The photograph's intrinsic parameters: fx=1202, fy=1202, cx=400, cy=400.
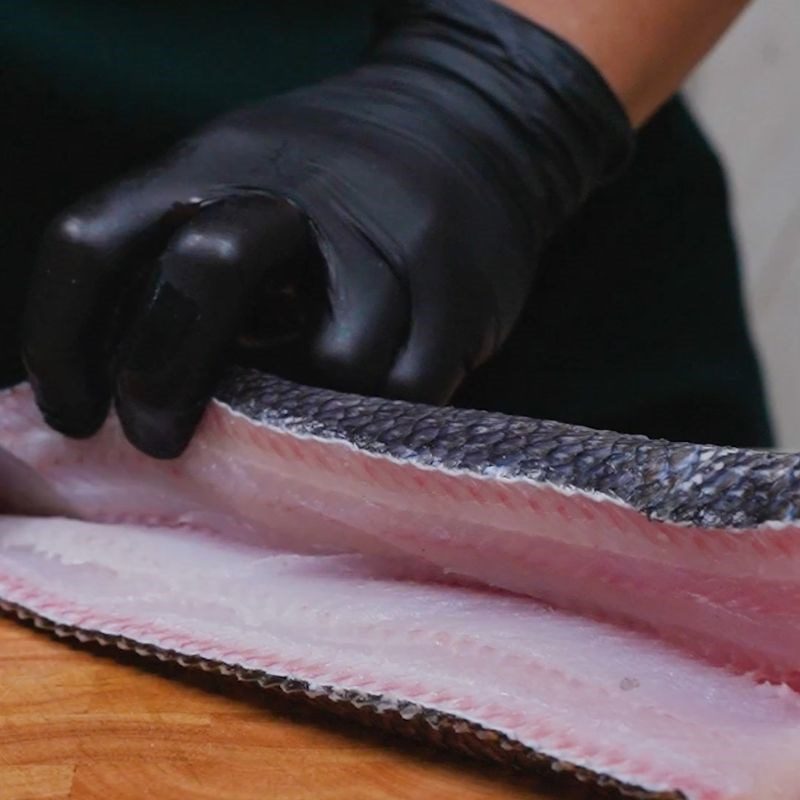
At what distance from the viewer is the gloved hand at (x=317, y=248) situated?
752mm

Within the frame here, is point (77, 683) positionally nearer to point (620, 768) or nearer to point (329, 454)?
point (329, 454)

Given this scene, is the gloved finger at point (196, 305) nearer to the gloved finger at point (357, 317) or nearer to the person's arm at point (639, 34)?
the gloved finger at point (357, 317)

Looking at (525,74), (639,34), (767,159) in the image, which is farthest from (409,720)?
(767,159)

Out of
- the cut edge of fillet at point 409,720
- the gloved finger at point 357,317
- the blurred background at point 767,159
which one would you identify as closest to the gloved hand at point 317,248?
the gloved finger at point 357,317

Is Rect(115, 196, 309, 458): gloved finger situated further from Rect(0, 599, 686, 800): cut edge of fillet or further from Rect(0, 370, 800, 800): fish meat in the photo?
Rect(0, 599, 686, 800): cut edge of fillet

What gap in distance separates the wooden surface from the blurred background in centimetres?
156

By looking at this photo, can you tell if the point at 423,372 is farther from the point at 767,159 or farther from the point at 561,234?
the point at 767,159

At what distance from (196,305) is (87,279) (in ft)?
0.28

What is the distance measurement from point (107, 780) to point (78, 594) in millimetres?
165

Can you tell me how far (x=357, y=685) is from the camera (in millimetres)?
633

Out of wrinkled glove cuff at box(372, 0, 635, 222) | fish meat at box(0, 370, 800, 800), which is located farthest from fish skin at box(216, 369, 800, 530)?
wrinkled glove cuff at box(372, 0, 635, 222)

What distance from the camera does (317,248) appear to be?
0.80 metres

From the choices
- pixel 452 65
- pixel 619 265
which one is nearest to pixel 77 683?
pixel 452 65

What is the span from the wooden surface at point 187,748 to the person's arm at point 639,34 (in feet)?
2.09
